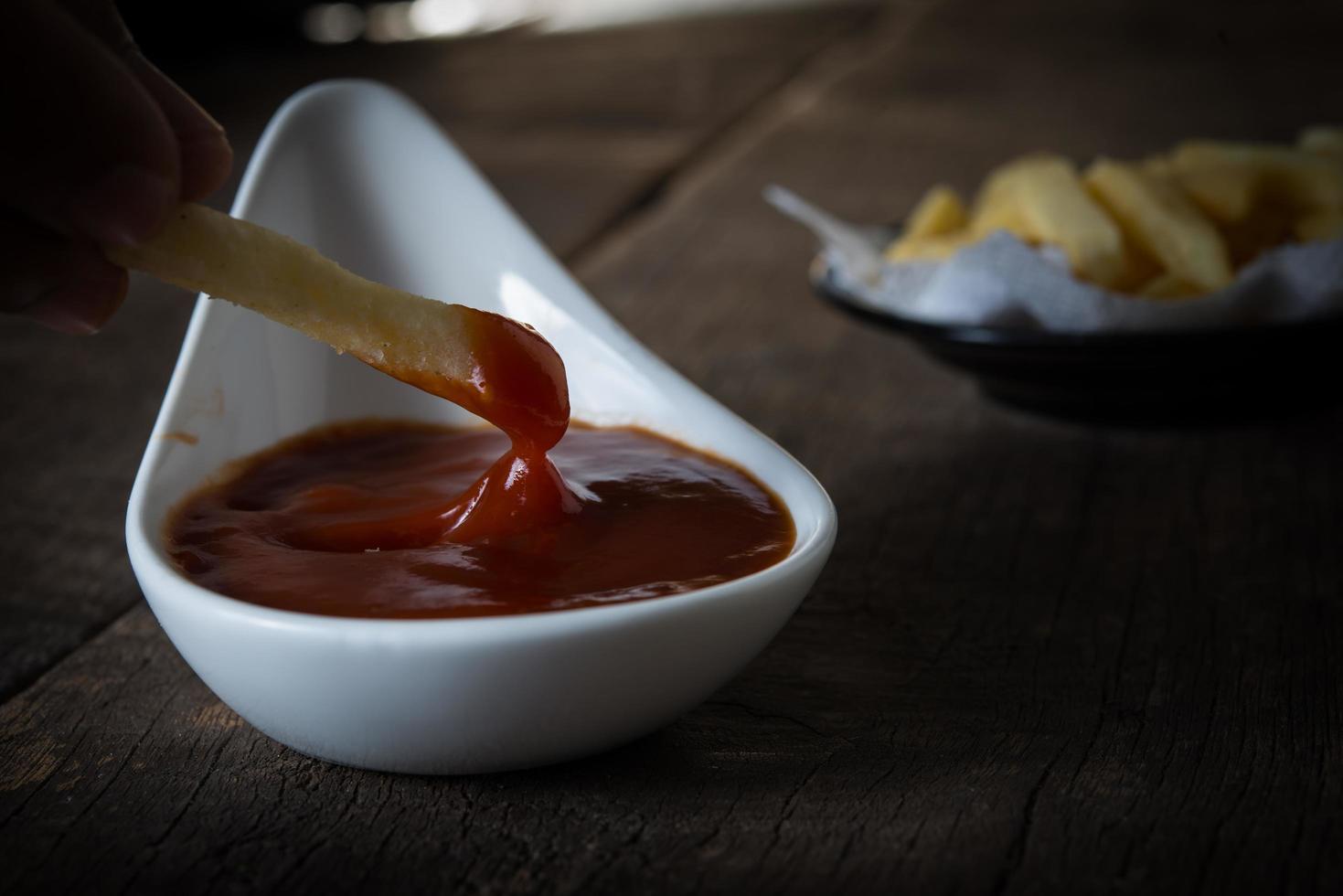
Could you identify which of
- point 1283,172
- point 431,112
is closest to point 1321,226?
point 1283,172

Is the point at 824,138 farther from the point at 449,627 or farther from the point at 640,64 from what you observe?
the point at 449,627

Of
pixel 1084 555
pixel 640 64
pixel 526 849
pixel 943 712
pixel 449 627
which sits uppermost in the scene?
pixel 449 627

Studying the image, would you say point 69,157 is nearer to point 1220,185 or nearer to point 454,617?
point 454,617

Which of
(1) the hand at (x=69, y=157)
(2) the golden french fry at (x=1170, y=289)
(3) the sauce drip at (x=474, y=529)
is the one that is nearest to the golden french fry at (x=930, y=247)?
(2) the golden french fry at (x=1170, y=289)

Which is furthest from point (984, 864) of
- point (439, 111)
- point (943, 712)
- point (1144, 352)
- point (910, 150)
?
point (439, 111)

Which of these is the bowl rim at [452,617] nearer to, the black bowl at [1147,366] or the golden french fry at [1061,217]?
the black bowl at [1147,366]
